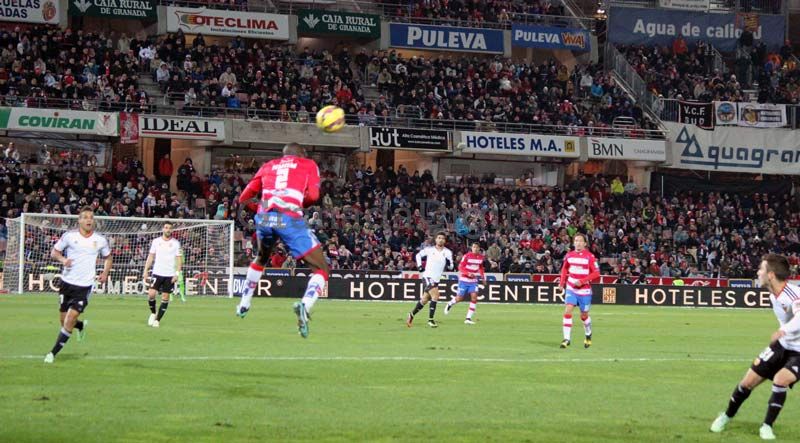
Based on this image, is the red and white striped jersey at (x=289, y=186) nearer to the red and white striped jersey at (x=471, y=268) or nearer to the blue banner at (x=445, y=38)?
the red and white striped jersey at (x=471, y=268)

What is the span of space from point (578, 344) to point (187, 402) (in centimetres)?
1195

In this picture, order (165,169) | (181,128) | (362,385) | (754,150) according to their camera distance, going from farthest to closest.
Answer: (754,150) → (165,169) → (181,128) → (362,385)

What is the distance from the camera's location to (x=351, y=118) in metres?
52.2

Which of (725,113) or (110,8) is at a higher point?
(110,8)

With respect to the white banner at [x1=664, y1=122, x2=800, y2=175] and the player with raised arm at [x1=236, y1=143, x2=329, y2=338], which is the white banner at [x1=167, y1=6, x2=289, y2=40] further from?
the player with raised arm at [x1=236, y1=143, x2=329, y2=338]

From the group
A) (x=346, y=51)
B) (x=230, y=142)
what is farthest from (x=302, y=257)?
(x=346, y=51)

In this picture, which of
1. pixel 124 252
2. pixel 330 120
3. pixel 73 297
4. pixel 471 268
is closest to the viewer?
pixel 330 120

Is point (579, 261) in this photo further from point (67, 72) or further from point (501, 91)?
point (501, 91)

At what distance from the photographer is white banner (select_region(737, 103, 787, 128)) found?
6066cm

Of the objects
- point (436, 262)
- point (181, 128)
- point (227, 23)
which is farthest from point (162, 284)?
point (227, 23)

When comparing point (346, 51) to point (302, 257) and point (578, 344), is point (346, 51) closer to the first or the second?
point (578, 344)

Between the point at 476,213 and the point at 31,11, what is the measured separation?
20952 mm

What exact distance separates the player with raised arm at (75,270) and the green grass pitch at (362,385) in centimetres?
60

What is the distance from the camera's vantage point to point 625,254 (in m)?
52.2
